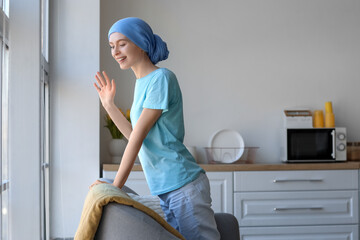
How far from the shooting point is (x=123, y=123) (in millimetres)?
1599

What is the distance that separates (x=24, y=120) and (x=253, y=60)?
2.54m

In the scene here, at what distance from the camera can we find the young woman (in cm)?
137

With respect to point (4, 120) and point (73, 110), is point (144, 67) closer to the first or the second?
point (4, 120)

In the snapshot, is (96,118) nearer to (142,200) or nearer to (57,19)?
(57,19)

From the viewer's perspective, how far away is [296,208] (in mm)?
3418

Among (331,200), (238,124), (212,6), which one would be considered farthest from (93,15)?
(331,200)

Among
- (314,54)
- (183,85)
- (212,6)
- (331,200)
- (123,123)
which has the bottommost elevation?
(331,200)

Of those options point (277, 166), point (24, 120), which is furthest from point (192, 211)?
point (277, 166)

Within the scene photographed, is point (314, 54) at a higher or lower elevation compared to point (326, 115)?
higher

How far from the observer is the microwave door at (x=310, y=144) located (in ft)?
11.9

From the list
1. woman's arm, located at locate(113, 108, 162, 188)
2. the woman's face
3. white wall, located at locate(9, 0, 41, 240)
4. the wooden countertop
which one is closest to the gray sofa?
woman's arm, located at locate(113, 108, 162, 188)

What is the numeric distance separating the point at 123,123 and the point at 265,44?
2611 millimetres

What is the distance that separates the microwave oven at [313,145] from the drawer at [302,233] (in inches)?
20.2

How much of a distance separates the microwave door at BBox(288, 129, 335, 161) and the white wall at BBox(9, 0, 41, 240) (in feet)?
7.62
